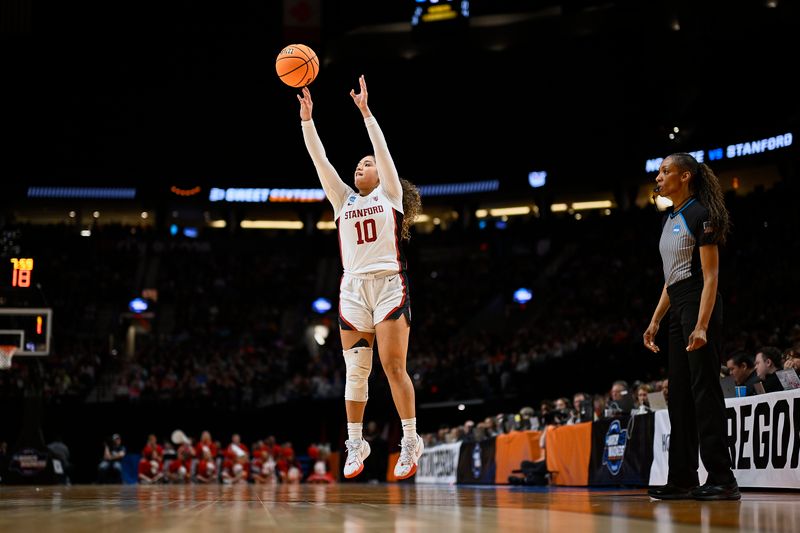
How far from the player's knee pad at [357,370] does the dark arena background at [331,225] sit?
5198 millimetres

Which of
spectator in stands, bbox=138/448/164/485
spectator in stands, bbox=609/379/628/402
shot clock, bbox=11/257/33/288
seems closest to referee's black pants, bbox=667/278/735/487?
spectator in stands, bbox=609/379/628/402

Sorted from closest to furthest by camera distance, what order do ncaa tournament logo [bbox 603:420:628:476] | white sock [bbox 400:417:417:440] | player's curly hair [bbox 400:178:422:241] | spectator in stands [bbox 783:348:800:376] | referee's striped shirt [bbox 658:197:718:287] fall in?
referee's striped shirt [bbox 658:197:718:287] < white sock [bbox 400:417:417:440] < player's curly hair [bbox 400:178:422:241] < spectator in stands [bbox 783:348:800:376] < ncaa tournament logo [bbox 603:420:628:476]

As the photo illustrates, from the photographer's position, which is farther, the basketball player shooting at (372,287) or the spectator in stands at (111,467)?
the spectator in stands at (111,467)

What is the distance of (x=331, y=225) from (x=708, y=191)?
38.4 metres

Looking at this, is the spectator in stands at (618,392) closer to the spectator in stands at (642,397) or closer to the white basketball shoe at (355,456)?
the spectator in stands at (642,397)

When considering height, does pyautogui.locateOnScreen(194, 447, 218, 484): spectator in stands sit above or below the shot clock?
below

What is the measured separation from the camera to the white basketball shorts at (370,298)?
6.03m

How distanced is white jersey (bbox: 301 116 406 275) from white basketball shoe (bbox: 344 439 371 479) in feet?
3.89

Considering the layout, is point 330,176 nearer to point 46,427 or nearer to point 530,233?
point 46,427

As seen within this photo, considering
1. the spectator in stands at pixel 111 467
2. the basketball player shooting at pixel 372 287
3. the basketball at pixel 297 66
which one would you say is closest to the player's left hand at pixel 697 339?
the basketball player shooting at pixel 372 287

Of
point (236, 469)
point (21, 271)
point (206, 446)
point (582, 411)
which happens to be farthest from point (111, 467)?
point (582, 411)

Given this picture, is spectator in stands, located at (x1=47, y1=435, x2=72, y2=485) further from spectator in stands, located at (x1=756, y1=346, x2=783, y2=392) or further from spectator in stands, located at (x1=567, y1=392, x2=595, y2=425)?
spectator in stands, located at (x1=756, y1=346, x2=783, y2=392)

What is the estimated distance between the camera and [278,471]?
22656mm

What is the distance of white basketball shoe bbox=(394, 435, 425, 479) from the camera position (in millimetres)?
6133
